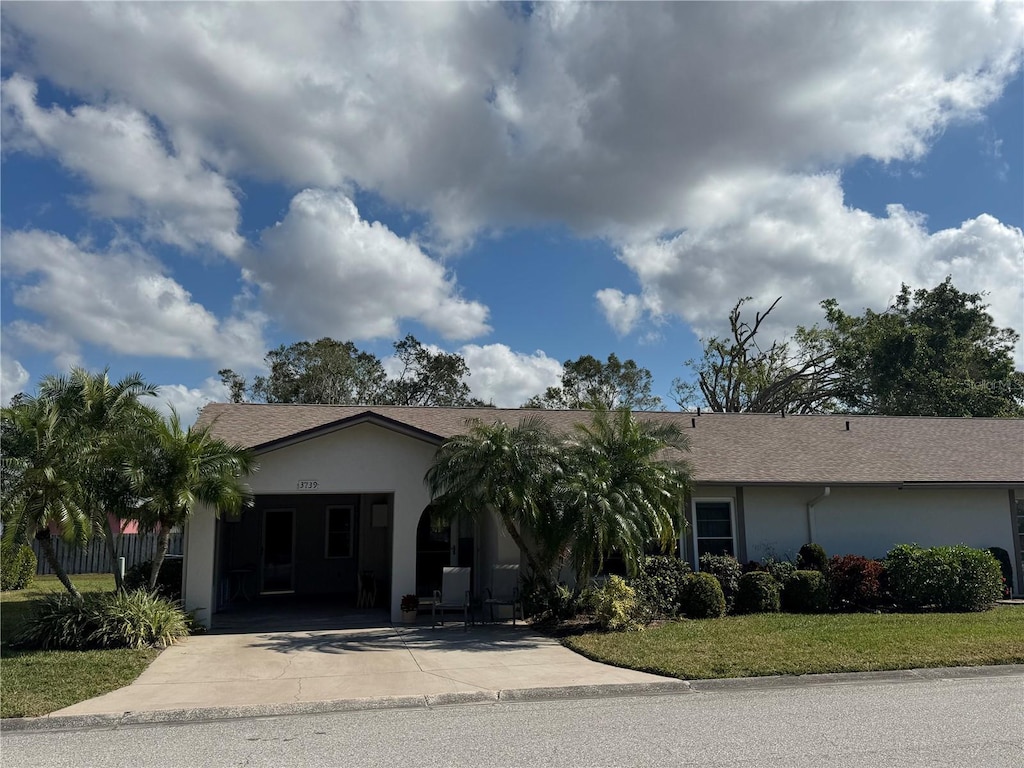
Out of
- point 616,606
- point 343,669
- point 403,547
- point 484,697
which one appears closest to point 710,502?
point 616,606

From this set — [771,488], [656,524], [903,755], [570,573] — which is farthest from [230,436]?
[903,755]

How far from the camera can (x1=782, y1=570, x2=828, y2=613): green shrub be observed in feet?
50.9

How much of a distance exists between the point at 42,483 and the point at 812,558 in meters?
14.7

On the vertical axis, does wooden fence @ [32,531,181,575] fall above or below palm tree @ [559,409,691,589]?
below

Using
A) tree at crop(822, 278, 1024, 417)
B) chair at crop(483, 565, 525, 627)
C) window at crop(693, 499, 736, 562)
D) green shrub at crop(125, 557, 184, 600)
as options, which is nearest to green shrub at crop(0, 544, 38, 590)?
green shrub at crop(125, 557, 184, 600)

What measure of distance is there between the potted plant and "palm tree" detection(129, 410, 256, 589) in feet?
12.1

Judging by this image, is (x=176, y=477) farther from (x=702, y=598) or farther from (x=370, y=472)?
(x=702, y=598)

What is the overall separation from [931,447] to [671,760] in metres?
17.2

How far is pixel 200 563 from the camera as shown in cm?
1403

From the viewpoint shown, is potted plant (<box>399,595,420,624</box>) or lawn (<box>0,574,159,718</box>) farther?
potted plant (<box>399,595,420,624</box>)

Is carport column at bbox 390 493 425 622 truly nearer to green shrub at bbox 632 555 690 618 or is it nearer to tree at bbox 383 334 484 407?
green shrub at bbox 632 555 690 618

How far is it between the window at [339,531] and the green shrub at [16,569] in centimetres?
759

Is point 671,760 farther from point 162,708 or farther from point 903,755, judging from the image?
point 162,708

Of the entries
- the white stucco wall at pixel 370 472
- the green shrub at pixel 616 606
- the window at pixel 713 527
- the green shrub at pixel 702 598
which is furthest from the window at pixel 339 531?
the green shrub at pixel 702 598
